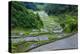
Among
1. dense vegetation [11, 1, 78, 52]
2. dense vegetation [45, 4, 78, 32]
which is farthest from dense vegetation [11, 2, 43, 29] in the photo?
dense vegetation [45, 4, 78, 32]

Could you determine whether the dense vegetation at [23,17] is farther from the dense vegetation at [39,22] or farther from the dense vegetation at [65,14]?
the dense vegetation at [65,14]

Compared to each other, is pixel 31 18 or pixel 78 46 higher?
pixel 31 18

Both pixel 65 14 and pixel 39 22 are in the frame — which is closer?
pixel 39 22

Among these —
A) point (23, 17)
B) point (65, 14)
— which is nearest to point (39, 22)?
point (23, 17)

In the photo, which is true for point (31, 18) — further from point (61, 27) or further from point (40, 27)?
point (61, 27)

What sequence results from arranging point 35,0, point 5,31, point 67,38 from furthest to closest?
point 67,38 < point 35,0 < point 5,31

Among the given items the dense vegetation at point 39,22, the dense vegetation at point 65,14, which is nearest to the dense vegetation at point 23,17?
the dense vegetation at point 39,22

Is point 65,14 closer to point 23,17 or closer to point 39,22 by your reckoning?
point 39,22

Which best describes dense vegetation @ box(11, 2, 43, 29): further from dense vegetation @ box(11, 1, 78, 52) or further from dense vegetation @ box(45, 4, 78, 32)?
dense vegetation @ box(45, 4, 78, 32)

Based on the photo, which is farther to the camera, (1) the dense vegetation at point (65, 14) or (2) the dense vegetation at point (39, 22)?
(1) the dense vegetation at point (65, 14)

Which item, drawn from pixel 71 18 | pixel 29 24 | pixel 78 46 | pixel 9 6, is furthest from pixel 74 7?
pixel 9 6

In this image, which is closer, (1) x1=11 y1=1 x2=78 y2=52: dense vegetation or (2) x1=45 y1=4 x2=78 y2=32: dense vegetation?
(1) x1=11 y1=1 x2=78 y2=52: dense vegetation
